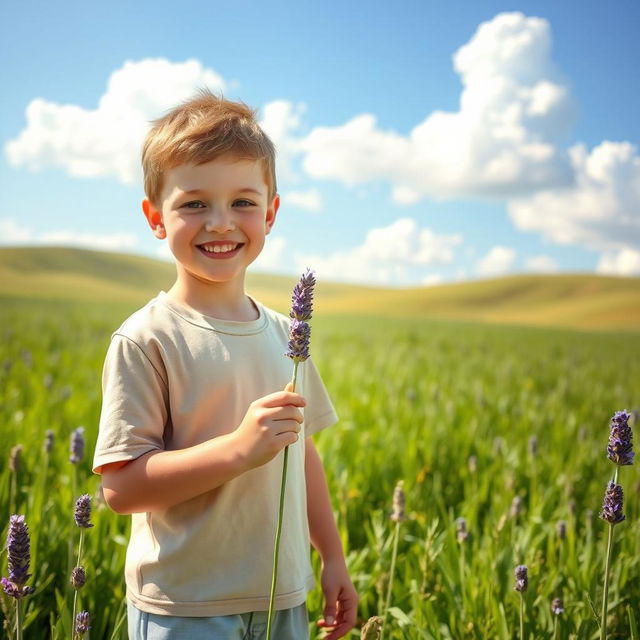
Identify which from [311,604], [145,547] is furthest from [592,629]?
[145,547]

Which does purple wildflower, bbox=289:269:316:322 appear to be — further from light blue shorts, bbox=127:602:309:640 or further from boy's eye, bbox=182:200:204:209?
Answer: light blue shorts, bbox=127:602:309:640

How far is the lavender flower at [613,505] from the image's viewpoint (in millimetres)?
1221

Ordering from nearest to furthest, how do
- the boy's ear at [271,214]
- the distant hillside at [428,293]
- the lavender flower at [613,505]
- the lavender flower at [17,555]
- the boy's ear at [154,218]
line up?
1. the lavender flower at [17,555]
2. the lavender flower at [613,505]
3. the boy's ear at [154,218]
4. the boy's ear at [271,214]
5. the distant hillside at [428,293]

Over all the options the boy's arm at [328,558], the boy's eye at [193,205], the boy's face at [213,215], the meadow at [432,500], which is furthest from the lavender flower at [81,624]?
the boy's eye at [193,205]

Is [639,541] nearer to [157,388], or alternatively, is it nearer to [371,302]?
[157,388]

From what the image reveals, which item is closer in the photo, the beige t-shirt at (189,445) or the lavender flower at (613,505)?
the lavender flower at (613,505)

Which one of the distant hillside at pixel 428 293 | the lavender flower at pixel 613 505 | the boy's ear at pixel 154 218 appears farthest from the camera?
the distant hillside at pixel 428 293

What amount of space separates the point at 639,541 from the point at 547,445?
1806 millimetres

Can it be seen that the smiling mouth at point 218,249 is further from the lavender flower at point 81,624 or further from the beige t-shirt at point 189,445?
the lavender flower at point 81,624

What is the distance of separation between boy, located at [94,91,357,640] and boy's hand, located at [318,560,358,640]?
0.16m

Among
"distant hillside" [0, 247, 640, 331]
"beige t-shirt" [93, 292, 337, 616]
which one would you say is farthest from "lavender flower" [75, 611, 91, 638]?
"distant hillside" [0, 247, 640, 331]

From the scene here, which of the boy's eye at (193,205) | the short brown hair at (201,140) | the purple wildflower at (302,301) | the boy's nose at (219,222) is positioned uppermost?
the short brown hair at (201,140)

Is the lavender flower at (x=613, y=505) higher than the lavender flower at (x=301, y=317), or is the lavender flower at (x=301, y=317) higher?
the lavender flower at (x=301, y=317)

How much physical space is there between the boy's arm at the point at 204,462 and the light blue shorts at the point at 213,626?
257 millimetres
